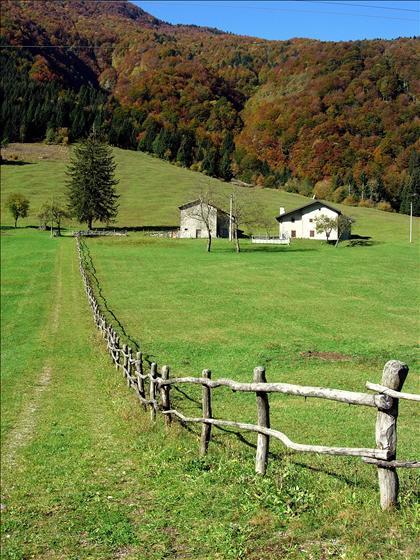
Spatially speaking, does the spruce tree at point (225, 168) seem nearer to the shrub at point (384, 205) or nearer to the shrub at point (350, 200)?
the shrub at point (350, 200)

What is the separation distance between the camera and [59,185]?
45.9 feet

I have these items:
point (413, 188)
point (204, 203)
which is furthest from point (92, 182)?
point (413, 188)

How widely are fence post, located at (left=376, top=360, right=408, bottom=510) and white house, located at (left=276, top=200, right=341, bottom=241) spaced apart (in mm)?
2491

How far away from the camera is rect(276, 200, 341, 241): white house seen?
8.73 metres

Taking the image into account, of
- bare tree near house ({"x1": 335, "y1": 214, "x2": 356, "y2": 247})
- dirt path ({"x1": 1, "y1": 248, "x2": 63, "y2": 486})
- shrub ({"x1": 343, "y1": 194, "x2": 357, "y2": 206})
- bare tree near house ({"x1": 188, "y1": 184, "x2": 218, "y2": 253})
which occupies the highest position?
bare tree near house ({"x1": 188, "y1": 184, "x2": 218, "y2": 253})

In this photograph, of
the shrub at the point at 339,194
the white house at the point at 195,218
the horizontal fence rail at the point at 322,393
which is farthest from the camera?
the white house at the point at 195,218

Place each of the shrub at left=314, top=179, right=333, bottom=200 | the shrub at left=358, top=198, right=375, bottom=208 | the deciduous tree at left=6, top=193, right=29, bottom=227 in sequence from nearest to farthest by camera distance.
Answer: the shrub at left=358, top=198, right=375, bottom=208 < the shrub at left=314, top=179, right=333, bottom=200 < the deciduous tree at left=6, top=193, right=29, bottom=227

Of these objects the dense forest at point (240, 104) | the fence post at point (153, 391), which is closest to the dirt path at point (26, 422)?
the fence post at point (153, 391)

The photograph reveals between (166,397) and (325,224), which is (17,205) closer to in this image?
(166,397)

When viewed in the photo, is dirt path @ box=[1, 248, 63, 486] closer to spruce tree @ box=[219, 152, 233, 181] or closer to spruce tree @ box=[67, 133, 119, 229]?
spruce tree @ box=[67, 133, 119, 229]

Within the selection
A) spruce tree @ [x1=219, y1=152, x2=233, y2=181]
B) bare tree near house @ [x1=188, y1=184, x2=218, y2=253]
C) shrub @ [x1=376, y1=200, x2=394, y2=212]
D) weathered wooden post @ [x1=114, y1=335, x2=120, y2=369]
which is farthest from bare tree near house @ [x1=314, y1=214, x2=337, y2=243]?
weathered wooden post @ [x1=114, y1=335, x2=120, y2=369]

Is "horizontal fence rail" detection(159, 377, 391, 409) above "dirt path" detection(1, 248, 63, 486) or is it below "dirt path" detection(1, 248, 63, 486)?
above

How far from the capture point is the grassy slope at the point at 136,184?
508 inches

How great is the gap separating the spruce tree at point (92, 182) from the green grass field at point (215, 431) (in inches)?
20.9
